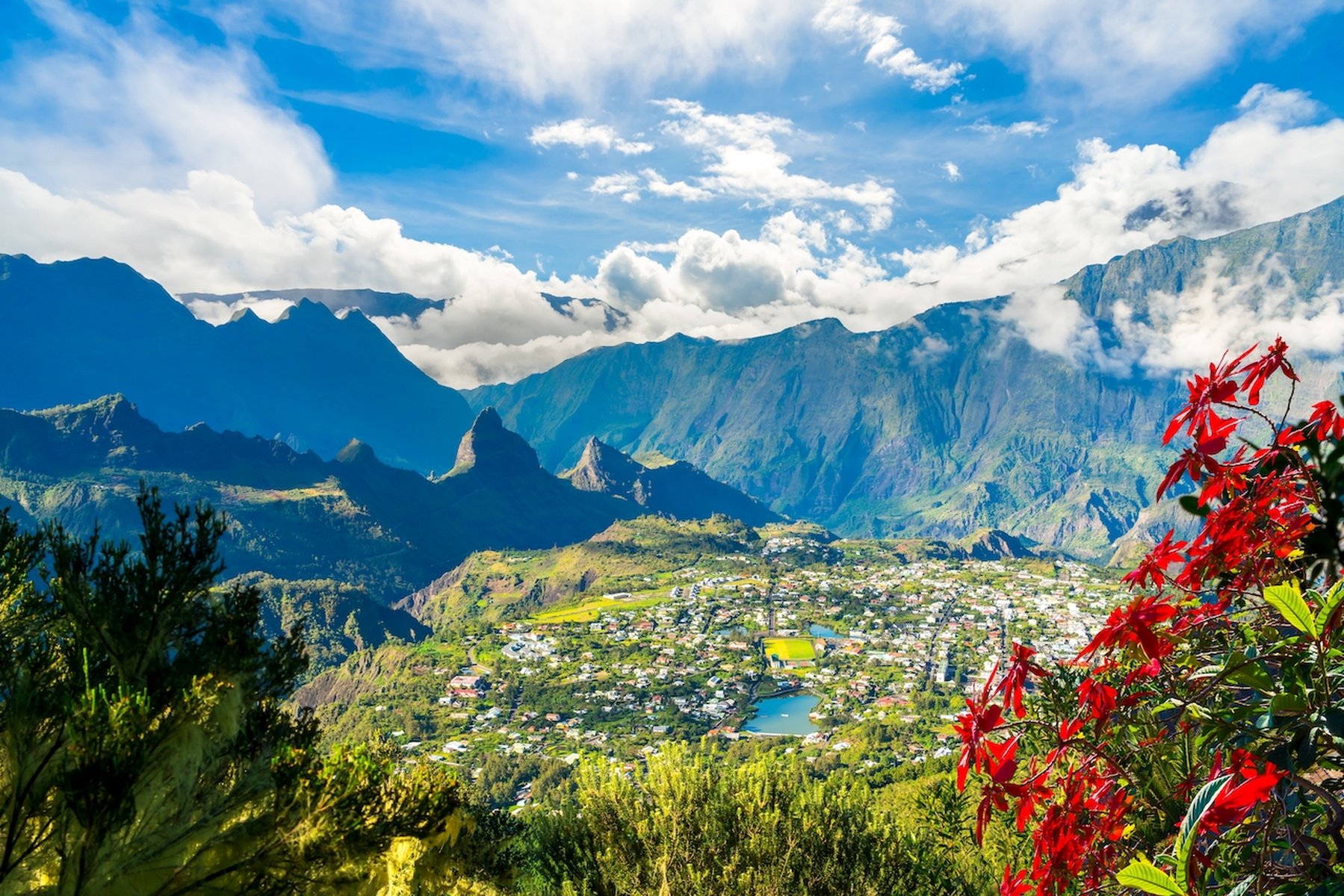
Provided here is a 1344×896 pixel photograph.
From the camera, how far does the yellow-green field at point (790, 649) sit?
11994cm

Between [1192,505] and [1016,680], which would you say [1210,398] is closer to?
[1192,505]

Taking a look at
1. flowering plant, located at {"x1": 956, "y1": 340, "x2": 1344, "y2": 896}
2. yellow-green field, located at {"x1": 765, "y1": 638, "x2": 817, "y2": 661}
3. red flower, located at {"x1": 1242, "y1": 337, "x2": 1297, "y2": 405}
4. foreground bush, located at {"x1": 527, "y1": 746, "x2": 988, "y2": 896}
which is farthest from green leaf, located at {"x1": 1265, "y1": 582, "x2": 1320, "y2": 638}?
yellow-green field, located at {"x1": 765, "y1": 638, "x2": 817, "y2": 661}

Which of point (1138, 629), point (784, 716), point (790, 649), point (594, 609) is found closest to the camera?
point (1138, 629)

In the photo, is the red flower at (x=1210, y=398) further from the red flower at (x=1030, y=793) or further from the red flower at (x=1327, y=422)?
the red flower at (x=1030, y=793)

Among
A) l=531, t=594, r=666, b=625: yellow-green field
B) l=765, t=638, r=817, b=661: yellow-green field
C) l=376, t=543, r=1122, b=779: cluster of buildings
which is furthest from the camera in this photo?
l=531, t=594, r=666, b=625: yellow-green field

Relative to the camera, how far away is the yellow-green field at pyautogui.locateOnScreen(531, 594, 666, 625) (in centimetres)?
14050

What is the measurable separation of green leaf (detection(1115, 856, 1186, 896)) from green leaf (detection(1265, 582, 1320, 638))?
74 cm

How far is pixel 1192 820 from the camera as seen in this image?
1.93 m

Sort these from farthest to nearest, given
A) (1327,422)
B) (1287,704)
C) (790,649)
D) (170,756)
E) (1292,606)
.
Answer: (790,649)
(170,756)
(1327,422)
(1287,704)
(1292,606)

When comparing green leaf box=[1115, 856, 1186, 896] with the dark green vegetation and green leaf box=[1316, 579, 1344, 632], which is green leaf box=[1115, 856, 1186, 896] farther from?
the dark green vegetation

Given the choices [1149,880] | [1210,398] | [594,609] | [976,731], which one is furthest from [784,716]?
[1149,880]

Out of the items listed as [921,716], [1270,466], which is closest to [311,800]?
[1270,466]

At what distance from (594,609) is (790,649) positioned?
42.3 metres

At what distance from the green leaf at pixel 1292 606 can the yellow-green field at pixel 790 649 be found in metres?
122
